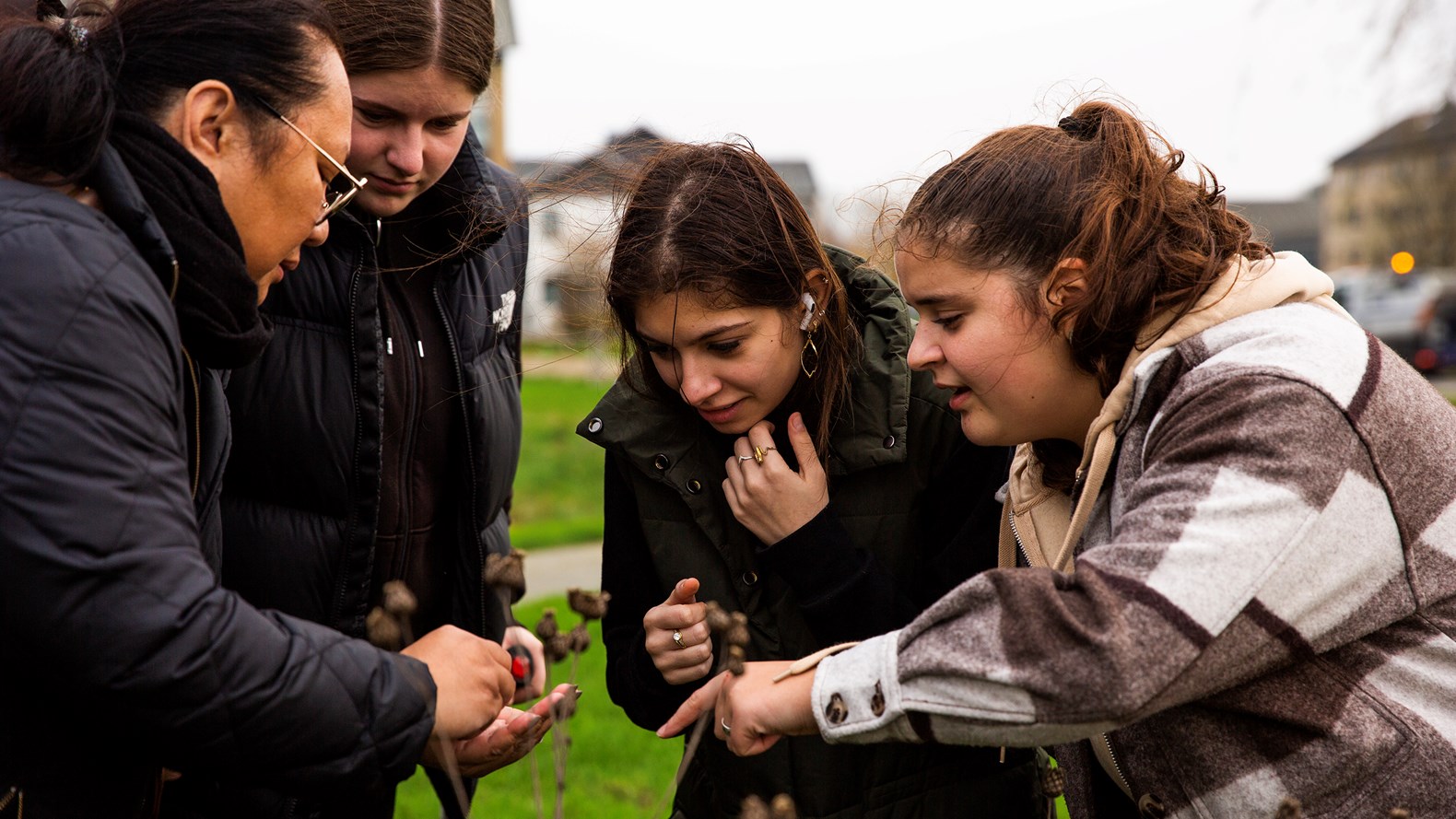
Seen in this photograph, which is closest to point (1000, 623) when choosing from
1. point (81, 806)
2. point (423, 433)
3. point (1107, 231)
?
point (1107, 231)

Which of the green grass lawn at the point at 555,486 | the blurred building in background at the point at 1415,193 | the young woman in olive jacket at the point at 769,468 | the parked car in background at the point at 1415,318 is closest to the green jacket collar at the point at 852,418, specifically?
the young woman in olive jacket at the point at 769,468

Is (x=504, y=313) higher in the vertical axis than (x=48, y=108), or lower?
lower

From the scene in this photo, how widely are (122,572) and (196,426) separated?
1.64 ft

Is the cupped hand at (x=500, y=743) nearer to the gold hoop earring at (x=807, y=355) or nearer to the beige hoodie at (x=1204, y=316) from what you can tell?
the gold hoop earring at (x=807, y=355)

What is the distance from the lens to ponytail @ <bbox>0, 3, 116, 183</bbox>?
167 cm

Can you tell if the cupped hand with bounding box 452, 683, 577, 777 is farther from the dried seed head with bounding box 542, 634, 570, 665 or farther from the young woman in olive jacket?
the dried seed head with bounding box 542, 634, 570, 665

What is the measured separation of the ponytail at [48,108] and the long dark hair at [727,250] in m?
1.13

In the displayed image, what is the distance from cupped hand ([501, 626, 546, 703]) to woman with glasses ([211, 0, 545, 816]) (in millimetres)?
43

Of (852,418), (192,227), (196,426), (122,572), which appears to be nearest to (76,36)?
(192,227)

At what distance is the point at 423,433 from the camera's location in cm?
298

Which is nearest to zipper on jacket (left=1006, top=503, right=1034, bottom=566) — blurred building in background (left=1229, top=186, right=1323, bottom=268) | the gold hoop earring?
the gold hoop earring

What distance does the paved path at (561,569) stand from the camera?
7.22 metres

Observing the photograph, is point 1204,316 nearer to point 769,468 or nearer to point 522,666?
point 769,468

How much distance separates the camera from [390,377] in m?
2.88
